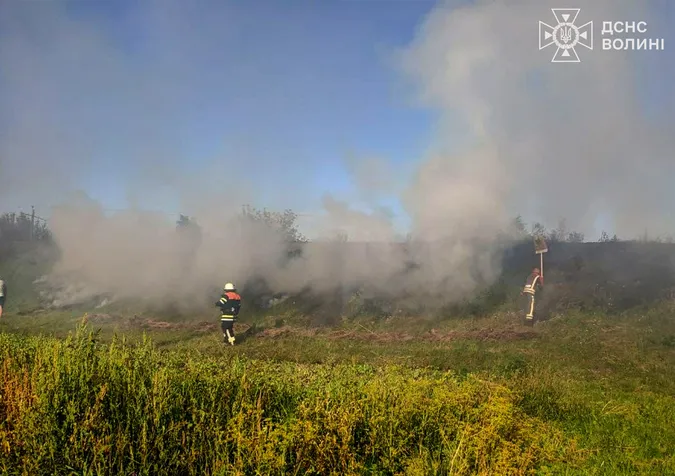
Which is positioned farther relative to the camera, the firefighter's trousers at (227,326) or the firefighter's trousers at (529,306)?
the firefighter's trousers at (529,306)

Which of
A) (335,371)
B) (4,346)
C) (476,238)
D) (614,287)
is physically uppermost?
(476,238)

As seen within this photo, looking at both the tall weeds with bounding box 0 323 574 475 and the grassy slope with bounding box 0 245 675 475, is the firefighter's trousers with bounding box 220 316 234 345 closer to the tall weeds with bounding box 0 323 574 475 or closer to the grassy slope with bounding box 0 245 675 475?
the grassy slope with bounding box 0 245 675 475

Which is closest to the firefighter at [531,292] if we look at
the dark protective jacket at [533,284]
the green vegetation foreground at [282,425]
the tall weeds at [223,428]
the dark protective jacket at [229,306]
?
the dark protective jacket at [533,284]

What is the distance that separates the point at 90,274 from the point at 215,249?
6.76 meters

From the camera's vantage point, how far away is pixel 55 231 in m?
22.2

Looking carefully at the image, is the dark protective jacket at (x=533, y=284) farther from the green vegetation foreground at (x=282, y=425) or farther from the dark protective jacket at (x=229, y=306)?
the dark protective jacket at (x=229, y=306)

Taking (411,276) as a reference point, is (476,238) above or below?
above

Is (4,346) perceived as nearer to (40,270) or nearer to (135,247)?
(135,247)

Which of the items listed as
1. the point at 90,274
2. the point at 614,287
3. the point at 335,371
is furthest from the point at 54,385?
the point at 90,274

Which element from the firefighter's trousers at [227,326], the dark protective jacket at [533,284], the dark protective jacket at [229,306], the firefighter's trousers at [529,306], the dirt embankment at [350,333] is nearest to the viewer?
the dirt embankment at [350,333]

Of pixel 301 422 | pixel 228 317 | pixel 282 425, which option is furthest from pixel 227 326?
pixel 301 422

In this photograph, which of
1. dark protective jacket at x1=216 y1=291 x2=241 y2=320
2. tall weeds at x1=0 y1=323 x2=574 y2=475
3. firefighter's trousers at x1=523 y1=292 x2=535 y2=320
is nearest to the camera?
tall weeds at x1=0 y1=323 x2=574 y2=475

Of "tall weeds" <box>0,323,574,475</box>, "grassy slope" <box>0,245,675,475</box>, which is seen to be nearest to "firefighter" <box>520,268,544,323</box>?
"grassy slope" <box>0,245,675,475</box>

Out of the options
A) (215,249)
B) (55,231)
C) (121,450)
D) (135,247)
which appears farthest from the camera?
(55,231)
